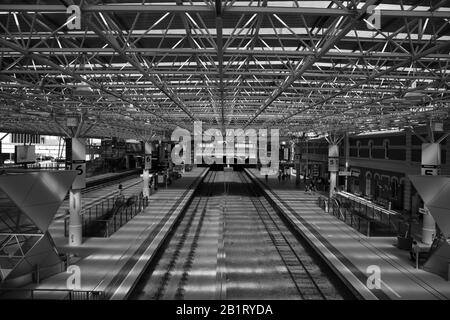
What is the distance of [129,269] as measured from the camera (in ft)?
38.0

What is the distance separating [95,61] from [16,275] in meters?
7.98

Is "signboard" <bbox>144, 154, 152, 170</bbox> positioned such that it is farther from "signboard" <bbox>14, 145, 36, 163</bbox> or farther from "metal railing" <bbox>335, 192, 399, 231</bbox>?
"metal railing" <bbox>335, 192, 399, 231</bbox>

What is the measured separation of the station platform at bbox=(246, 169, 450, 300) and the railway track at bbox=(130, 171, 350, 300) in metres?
0.80

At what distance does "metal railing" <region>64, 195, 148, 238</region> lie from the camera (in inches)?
629

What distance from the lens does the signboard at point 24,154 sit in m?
32.5

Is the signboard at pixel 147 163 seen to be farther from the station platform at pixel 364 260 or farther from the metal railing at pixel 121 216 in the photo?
the station platform at pixel 364 260

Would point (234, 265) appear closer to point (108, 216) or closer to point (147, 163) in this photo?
point (108, 216)

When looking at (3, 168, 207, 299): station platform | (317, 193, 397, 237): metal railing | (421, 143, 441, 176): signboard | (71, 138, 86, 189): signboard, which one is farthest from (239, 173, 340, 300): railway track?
(71, 138, 86, 189): signboard

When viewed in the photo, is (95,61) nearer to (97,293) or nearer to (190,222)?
(97,293)

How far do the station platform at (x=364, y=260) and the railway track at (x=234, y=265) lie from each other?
801 millimetres

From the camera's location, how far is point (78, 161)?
A: 1467 cm

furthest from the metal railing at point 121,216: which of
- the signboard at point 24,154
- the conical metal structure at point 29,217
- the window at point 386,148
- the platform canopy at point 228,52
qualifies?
the window at point 386,148

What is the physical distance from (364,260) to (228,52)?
28.4 ft

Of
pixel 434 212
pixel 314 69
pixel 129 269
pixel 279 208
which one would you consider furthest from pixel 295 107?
pixel 129 269
